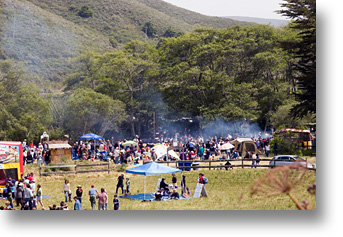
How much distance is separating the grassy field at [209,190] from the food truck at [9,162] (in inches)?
32.1

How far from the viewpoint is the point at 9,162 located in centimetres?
1241

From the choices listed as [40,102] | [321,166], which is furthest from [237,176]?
[40,102]

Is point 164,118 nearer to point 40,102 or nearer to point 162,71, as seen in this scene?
point 162,71

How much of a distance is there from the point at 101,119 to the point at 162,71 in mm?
4571

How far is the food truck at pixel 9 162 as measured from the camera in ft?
39.7

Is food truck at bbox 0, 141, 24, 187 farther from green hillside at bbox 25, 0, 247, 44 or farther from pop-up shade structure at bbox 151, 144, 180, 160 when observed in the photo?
green hillside at bbox 25, 0, 247, 44

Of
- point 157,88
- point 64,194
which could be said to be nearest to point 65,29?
point 157,88

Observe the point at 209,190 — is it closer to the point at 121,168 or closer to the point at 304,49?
the point at 304,49

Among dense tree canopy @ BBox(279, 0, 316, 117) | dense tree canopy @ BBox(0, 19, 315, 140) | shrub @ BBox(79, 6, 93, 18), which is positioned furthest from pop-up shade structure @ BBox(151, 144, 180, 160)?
shrub @ BBox(79, 6, 93, 18)

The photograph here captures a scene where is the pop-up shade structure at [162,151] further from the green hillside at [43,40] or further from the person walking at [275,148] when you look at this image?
the green hillside at [43,40]

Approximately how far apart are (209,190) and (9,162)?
203 inches

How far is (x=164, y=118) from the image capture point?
975 inches

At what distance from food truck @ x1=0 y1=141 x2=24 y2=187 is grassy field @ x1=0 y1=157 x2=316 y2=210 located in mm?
815

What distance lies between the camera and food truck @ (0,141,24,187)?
12.1 meters
